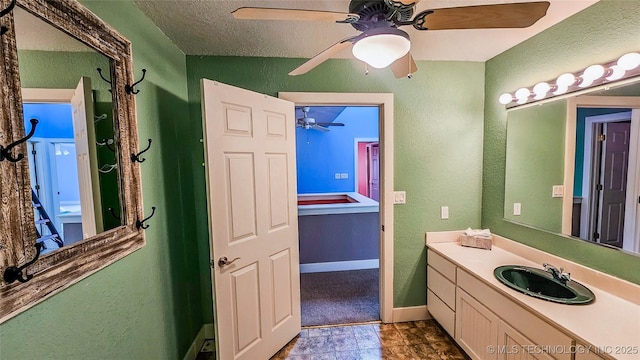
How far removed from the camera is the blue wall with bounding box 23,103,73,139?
2.68ft

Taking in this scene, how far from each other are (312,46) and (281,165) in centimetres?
91

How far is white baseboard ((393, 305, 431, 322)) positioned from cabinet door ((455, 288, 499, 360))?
474 millimetres

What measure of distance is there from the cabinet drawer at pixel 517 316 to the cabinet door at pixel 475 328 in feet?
0.20

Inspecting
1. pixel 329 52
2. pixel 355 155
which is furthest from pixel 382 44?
pixel 355 155

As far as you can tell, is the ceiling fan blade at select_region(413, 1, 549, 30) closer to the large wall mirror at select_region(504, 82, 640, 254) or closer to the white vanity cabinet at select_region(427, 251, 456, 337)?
the large wall mirror at select_region(504, 82, 640, 254)

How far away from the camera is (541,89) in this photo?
6.04 ft

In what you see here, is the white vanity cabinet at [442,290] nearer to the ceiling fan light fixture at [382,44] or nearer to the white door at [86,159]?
the ceiling fan light fixture at [382,44]

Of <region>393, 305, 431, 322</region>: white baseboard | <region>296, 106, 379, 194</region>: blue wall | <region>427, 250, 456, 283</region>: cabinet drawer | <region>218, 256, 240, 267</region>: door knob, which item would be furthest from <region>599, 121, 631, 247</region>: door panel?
<region>296, 106, 379, 194</region>: blue wall

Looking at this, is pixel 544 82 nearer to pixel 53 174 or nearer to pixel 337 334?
pixel 337 334

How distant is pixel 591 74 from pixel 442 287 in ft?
5.60

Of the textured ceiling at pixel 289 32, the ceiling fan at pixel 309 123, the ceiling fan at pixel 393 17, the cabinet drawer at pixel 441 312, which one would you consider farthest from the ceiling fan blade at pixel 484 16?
the ceiling fan at pixel 309 123

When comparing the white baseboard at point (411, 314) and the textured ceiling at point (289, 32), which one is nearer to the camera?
the textured ceiling at point (289, 32)

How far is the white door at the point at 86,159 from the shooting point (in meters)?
1.01

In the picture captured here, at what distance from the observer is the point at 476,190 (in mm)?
2465
